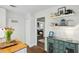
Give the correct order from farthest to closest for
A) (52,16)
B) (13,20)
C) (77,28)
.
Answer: (13,20), (52,16), (77,28)

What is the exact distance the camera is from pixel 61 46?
2.90 metres

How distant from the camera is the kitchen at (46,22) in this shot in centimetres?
293

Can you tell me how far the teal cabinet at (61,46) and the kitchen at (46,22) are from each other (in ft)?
0.10

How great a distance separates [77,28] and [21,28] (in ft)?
9.99

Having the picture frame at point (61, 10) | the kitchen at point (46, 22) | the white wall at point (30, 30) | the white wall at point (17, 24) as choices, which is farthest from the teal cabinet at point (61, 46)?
the white wall at point (17, 24)

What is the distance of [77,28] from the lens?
2.86 m

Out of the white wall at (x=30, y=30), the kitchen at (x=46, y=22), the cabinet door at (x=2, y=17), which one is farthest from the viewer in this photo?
the white wall at (x=30, y=30)

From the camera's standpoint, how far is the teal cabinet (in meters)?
2.55

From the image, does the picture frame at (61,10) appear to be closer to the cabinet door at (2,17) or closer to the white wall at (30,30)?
the white wall at (30,30)

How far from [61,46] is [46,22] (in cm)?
135

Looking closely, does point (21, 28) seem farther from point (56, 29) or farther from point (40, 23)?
point (56, 29)

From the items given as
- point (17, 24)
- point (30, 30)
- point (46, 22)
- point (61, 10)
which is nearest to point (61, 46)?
point (61, 10)

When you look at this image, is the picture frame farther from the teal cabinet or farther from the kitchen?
the teal cabinet
